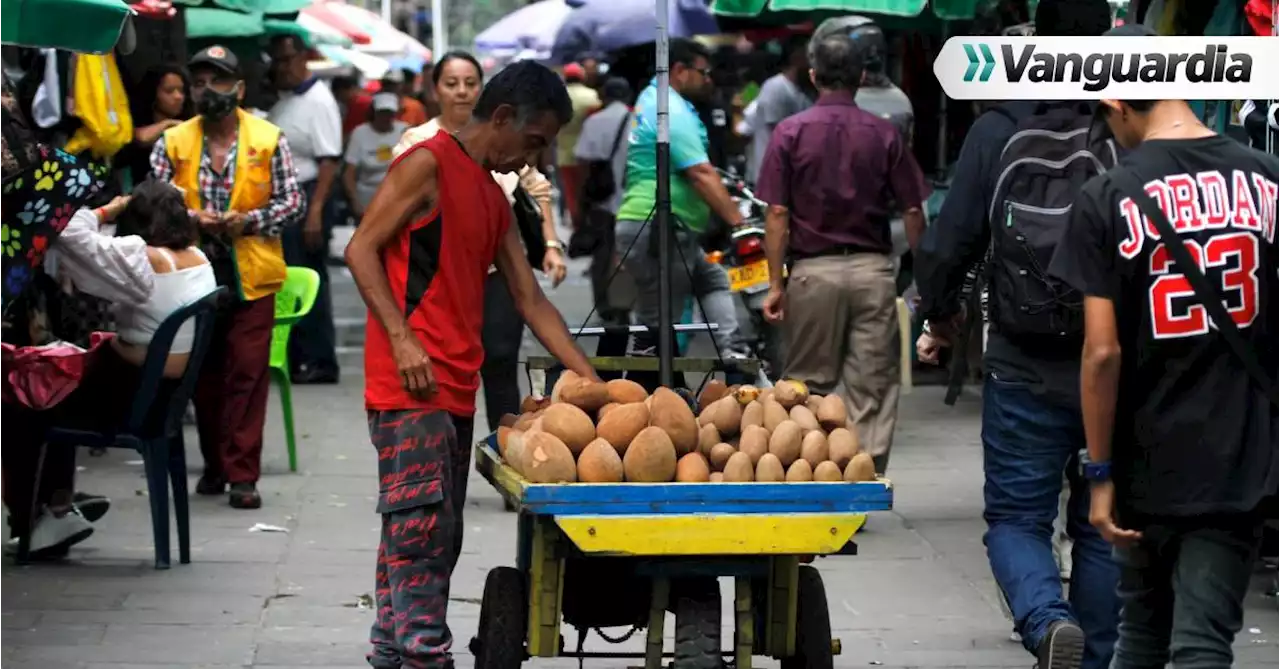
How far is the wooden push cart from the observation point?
5438 mm

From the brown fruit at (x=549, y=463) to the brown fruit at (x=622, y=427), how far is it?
0.43 ft

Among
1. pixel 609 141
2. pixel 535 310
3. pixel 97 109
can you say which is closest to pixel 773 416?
pixel 535 310

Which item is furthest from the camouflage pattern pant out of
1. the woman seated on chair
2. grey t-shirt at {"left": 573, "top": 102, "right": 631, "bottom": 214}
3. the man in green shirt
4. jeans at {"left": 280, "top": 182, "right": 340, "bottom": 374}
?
grey t-shirt at {"left": 573, "top": 102, "right": 631, "bottom": 214}

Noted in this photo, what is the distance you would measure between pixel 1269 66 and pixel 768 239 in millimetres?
3579

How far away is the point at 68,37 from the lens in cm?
750

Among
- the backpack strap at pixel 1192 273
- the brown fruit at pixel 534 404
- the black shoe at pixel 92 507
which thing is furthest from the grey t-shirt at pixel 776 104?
the backpack strap at pixel 1192 273

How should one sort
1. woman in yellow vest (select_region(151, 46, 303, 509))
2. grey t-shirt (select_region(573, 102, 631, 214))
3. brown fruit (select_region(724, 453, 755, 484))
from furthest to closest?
grey t-shirt (select_region(573, 102, 631, 214)), woman in yellow vest (select_region(151, 46, 303, 509)), brown fruit (select_region(724, 453, 755, 484))

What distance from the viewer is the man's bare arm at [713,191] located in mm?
10469

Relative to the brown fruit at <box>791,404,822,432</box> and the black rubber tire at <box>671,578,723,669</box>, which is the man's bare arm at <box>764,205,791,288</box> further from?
the black rubber tire at <box>671,578,723,669</box>

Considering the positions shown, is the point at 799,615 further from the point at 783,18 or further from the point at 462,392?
the point at 783,18

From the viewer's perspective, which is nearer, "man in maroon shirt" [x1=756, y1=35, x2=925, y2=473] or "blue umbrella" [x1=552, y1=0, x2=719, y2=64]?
"man in maroon shirt" [x1=756, y1=35, x2=925, y2=473]

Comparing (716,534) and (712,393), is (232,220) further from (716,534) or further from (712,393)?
(716,534)

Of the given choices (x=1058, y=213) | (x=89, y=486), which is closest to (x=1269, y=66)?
(x=1058, y=213)

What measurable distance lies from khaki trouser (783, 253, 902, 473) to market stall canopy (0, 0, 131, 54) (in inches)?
120
